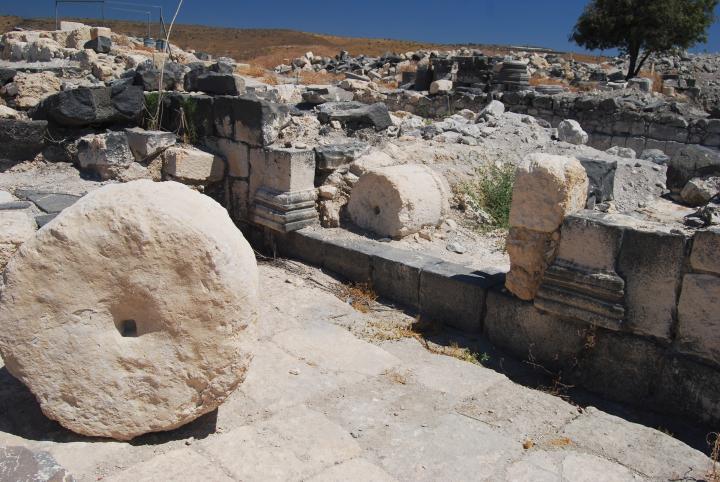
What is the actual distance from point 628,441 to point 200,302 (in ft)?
7.56

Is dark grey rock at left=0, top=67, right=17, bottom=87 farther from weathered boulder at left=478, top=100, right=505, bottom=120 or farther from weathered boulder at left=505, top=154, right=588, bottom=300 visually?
weathered boulder at left=478, top=100, right=505, bottom=120

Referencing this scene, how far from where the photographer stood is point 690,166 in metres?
6.76

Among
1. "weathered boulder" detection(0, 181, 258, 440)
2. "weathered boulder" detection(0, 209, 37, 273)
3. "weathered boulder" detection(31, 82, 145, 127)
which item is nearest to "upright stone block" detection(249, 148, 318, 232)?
"weathered boulder" detection(31, 82, 145, 127)

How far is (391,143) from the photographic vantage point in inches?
276

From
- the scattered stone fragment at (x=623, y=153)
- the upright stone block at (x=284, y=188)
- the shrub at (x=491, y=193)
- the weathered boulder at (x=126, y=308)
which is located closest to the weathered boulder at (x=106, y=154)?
the upright stone block at (x=284, y=188)

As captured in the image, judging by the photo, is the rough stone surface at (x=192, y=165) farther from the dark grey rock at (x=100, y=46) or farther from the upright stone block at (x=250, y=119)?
the dark grey rock at (x=100, y=46)

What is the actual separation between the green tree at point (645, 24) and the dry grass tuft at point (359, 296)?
72.6 feet

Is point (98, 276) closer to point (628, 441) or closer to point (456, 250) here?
point (628, 441)

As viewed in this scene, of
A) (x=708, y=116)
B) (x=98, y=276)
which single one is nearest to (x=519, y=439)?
(x=98, y=276)

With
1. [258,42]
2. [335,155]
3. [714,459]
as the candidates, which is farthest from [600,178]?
[258,42]

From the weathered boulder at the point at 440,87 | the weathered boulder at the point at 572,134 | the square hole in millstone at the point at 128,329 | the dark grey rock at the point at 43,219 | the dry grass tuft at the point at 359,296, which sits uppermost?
the weathered boulder at the point at 440,87

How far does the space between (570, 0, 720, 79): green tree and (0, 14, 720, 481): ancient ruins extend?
20.3 meters

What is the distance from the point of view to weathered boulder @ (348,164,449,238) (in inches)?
223

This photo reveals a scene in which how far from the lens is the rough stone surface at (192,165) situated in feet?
20.2
